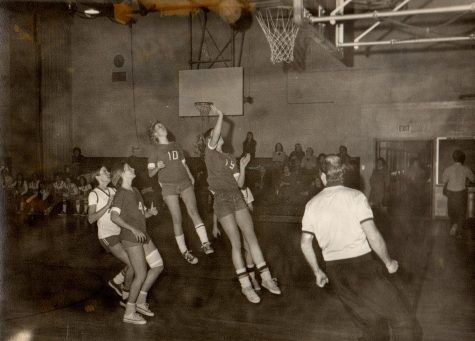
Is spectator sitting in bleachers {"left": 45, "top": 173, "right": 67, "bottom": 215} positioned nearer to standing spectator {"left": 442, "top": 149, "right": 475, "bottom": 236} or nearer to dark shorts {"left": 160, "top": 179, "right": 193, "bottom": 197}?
dark shorts {"left": 160, "top": 179, "right": 193, "bottom": 197}

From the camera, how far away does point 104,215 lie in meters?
3.28

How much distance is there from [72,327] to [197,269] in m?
1.59

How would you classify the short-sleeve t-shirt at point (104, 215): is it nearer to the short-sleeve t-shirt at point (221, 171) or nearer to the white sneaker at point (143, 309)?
the white sneaker at point (143, 309)

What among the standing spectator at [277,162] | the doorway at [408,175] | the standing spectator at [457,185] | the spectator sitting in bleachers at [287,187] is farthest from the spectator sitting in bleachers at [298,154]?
the standing spectator at [457,185]

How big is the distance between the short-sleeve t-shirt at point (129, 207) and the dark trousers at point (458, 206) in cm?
468

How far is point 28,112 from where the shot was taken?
7582mm

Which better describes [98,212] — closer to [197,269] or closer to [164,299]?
[164,299]

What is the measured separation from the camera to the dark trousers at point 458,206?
6.07 m

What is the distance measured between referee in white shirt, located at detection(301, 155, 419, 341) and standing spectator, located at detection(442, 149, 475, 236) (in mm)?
4164

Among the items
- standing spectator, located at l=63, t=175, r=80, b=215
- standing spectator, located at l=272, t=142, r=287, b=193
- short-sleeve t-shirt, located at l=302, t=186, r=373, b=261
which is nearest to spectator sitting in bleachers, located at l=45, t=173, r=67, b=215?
standing spectator, located at l=63, t=175, r=80, b=215

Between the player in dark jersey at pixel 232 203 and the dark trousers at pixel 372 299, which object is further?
the player in dark jersey at pixel 232 203

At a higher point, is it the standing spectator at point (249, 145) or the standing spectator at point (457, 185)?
the standing spectator at point (249, 145)

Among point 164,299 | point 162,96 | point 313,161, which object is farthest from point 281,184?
point 164,299

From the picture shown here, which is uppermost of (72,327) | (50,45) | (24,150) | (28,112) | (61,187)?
(50,45)
